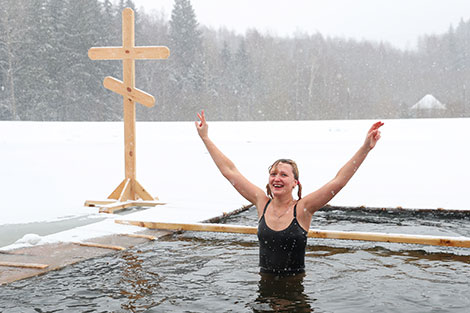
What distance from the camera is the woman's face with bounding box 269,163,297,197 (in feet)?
12.8

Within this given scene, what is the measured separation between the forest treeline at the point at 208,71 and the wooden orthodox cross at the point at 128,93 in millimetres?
34699

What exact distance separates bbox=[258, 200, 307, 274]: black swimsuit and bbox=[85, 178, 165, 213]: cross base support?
14.6 feet

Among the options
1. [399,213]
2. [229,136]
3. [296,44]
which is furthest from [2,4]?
[399,213]

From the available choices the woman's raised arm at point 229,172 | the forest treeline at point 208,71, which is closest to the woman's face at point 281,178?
the woman's raised arm at point 229,172

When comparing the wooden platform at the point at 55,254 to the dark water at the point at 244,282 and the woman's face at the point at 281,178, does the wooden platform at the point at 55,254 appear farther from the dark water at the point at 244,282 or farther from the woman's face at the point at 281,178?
the woman's face at the point at 281,178

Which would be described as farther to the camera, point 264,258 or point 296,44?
point 296,44

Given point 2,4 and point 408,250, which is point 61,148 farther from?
point 2,4

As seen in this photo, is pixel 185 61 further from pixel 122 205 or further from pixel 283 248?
pixel 283 248

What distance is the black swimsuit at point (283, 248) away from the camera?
395 cm

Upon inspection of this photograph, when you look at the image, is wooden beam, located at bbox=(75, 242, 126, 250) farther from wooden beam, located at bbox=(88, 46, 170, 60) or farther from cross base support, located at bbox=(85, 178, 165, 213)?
wooden beam, located at bbox=(88, 46, 170, 60)

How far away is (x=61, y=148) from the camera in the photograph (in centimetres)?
2017

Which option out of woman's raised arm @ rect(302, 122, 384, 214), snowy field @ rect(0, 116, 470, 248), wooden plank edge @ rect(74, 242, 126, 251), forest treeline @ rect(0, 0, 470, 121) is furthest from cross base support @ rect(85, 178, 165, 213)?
forest treeline @ rect(0, 0, 470, 121)

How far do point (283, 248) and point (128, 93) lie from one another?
504 cm

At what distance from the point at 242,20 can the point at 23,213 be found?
9379 centimetres
